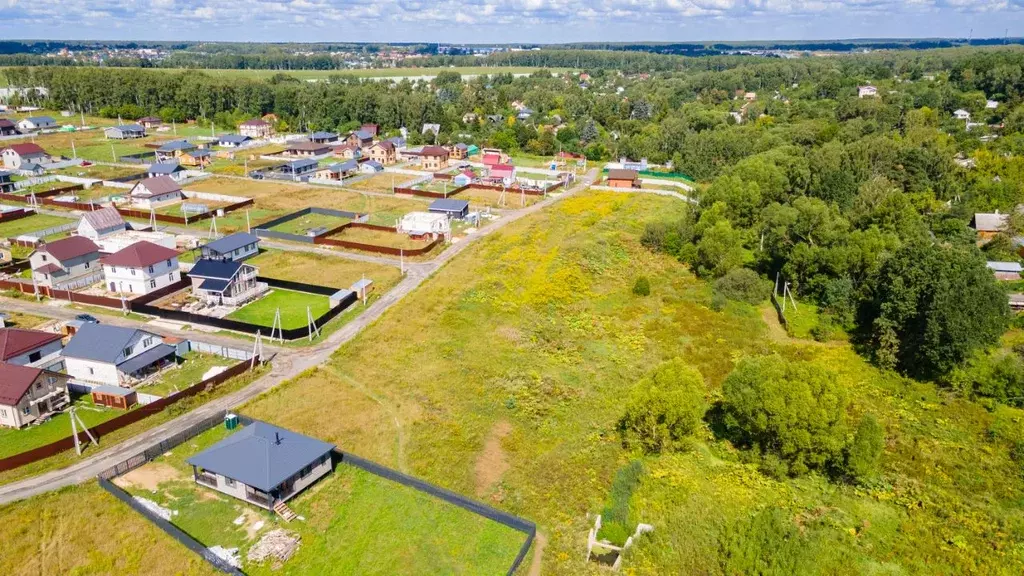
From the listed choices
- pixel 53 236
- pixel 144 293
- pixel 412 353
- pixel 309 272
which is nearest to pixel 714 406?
pixel 412 353

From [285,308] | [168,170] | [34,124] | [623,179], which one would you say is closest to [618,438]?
[285,308]

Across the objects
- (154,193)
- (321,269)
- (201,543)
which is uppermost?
(154,193)

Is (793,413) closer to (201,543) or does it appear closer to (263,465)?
(263,465)

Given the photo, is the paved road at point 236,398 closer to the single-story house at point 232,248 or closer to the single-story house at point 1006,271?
the single-story house at point 232,248

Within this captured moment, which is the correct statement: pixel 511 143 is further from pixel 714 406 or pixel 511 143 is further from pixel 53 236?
pixel 714 406

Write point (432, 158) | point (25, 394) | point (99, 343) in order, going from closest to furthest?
point (25, 394) → point (99, 343) → point (432, 158)

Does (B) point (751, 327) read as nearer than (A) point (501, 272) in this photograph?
Yes

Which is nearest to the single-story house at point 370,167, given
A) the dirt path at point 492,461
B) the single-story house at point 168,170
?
the single-story house at point 168,170
